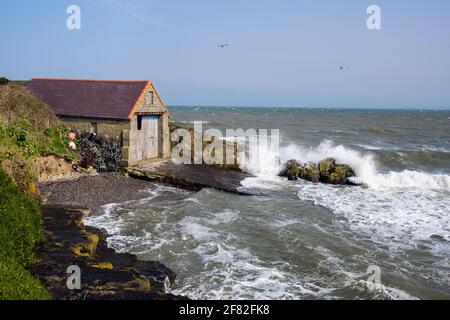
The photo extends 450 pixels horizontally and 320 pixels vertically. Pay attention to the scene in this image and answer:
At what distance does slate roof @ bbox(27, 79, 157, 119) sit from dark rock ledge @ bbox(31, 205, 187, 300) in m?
9.63

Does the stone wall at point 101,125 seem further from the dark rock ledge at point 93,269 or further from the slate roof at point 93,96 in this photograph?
the dark rock ledge at point 93,269

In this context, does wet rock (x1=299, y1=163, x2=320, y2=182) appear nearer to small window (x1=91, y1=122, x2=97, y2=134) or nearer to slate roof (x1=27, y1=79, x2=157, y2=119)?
slate roof (x1=27, y1=79, x2=157, y2=119)

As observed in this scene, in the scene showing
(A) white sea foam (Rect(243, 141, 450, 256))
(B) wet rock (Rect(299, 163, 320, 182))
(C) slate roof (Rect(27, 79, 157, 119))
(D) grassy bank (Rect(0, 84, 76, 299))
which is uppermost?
(C) slate roof (Rect(27, 79, 157, 119))

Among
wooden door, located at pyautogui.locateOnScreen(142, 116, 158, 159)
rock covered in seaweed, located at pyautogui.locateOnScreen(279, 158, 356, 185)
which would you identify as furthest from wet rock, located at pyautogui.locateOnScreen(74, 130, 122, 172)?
rock covered in seaweed, located at pyautogui.locateOnScreen(279, 158, 356, 185)

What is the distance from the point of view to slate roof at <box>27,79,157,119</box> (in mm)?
21203

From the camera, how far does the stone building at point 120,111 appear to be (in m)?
20.8

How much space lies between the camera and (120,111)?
68.7 ft

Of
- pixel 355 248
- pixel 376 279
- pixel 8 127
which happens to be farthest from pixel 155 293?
pixel 8 127

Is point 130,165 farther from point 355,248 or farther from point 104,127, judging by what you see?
point 355,248

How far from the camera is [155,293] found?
8875 mm

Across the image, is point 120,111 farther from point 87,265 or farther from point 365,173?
point 365,173

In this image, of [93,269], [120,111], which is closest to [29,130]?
[120,111]
